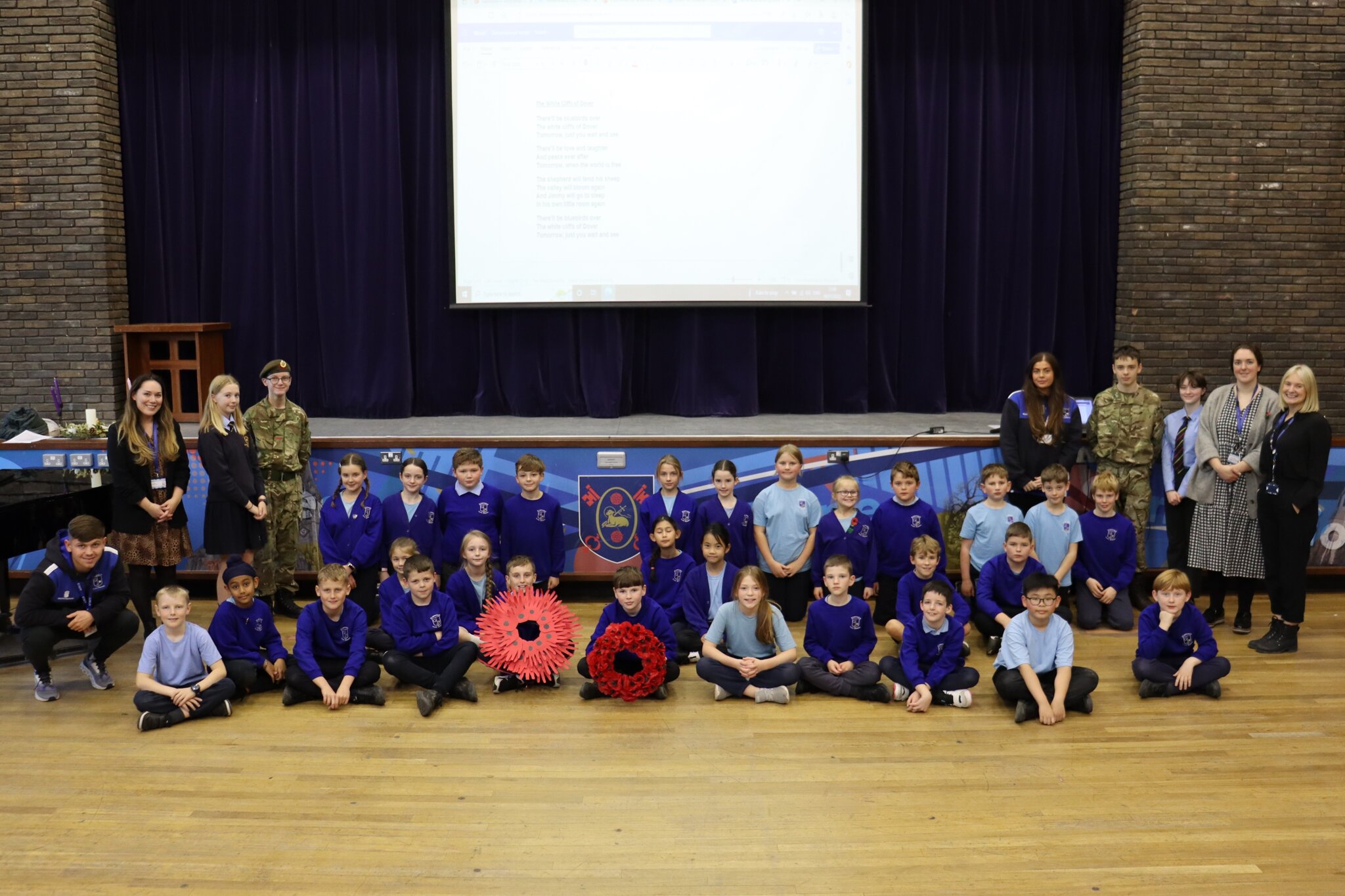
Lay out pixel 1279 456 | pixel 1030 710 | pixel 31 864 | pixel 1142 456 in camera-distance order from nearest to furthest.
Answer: pixel 31 864
pixel 1030 710
pixel 1279 456
pixel 1142 456

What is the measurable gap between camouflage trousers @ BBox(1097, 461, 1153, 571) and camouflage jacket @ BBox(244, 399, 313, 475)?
15.6 ft

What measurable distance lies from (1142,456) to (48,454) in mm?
6677

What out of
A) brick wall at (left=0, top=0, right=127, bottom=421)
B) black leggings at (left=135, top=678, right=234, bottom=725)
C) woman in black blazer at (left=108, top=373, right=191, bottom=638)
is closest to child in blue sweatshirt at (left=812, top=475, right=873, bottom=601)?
black leggings at (left=135, top=678, right=234, bottom=725)

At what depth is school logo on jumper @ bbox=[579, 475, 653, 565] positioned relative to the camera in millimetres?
7027

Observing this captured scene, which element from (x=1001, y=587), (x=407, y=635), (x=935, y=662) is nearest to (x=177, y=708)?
(x=407, y=635)

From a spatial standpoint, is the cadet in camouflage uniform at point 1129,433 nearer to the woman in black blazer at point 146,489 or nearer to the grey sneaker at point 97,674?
→ the woman in black blazer at point 146,489

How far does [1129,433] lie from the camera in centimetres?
678

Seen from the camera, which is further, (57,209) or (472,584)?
(57,209)

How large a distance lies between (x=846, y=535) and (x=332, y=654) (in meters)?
2.88

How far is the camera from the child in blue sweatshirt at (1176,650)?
5.30m

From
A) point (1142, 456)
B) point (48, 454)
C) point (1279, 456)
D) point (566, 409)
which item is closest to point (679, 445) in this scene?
point (566, 409)

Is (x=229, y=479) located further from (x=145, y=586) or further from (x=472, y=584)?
(x=472, y=584)

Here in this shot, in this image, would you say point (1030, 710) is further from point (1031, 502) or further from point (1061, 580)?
point (1031, 502)

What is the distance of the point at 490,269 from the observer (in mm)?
8555
